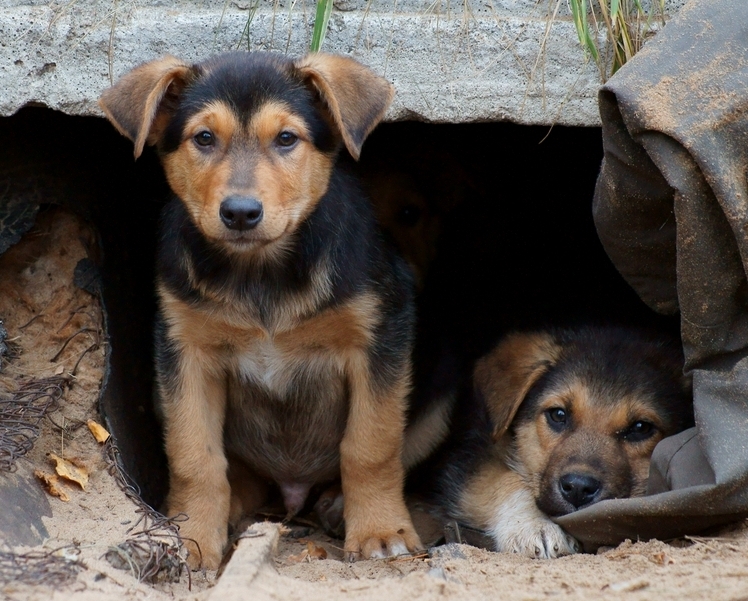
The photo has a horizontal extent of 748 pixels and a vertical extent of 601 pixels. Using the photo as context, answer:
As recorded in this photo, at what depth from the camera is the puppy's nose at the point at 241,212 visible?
357cm

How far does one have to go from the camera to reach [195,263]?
4285mm

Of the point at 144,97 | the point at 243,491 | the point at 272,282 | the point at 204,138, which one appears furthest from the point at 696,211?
the point at 243,491

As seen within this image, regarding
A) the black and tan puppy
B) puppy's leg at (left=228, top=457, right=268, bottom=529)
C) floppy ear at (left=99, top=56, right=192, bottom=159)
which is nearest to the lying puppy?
the black and tan puppy

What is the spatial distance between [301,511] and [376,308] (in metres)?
1.61

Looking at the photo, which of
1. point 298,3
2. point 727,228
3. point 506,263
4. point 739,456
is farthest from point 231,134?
point 506,263

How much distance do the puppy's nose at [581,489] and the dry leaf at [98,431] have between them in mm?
2161

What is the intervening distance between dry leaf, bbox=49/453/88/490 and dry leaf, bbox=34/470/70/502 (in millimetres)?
70

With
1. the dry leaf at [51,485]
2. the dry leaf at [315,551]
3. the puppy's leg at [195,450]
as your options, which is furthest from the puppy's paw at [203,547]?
the dry leaf at [51,485]

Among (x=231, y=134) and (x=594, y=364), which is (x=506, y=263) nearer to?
(x=594, y=364)

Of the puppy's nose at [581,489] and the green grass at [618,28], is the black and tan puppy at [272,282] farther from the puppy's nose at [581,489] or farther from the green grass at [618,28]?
the green grass at [618,28]

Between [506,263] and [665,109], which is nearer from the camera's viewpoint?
[665,109]

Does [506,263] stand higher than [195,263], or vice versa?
[195,263]

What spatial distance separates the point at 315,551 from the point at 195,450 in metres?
0.79

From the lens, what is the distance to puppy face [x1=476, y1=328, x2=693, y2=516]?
4.17 meters
